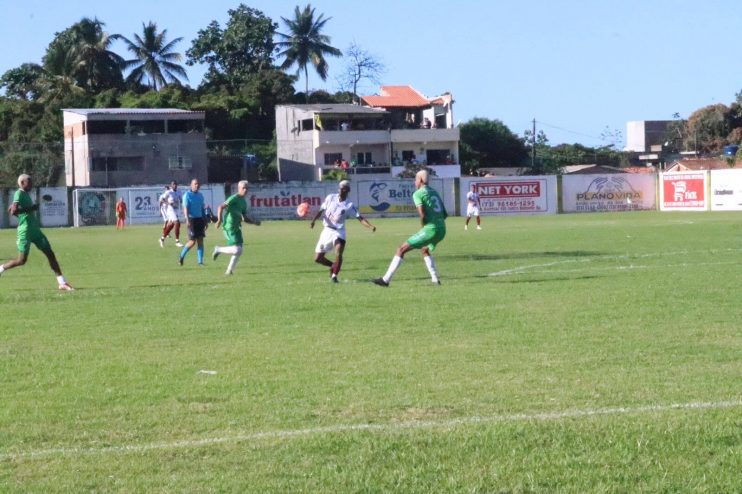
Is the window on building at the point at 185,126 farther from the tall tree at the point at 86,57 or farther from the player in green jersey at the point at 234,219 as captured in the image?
the player in green jersey at the point at 234,219

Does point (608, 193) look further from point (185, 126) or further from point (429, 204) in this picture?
point (429, 204)

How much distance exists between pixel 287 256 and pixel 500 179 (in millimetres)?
39229

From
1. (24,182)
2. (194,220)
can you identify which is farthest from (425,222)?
(194,220)

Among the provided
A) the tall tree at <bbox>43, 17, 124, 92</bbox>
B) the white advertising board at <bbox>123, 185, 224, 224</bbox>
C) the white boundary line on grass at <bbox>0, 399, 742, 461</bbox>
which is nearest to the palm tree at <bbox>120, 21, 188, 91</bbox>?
the tall tree at <bbox>43, 17, 124, 92</bbox>

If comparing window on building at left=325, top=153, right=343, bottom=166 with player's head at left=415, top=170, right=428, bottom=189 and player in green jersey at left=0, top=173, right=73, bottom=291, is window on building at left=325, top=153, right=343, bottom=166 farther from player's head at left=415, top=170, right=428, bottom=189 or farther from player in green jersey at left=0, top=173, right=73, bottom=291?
player's head at left=415, top=170, right=428, bottom=189

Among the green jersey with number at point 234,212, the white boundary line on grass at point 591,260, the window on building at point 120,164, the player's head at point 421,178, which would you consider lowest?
the white boundary line on grass at point 591,260

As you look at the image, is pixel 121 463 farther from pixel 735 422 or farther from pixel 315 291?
pixel 315 291

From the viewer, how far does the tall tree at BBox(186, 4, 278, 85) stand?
363 ft

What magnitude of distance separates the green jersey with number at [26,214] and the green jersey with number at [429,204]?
21.1 feet

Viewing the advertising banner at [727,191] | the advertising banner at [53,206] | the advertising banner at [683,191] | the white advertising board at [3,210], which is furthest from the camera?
the advertising banner at [683,191]

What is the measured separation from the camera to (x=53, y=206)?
6272 cm

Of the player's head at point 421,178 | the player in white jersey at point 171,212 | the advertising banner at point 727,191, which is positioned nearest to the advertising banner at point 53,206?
the player in white jersey at point 171,212

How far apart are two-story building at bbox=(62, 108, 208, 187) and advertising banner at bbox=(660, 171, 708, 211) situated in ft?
107

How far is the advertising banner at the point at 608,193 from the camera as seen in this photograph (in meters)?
68.8
